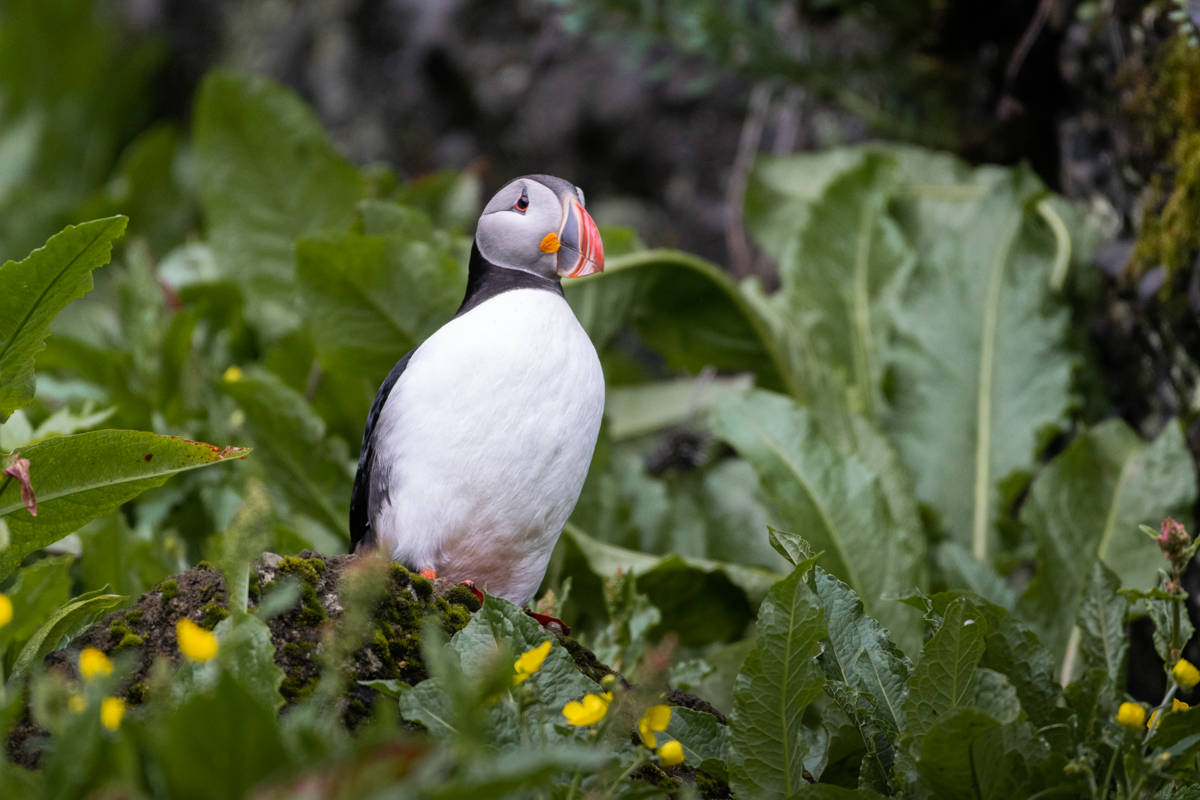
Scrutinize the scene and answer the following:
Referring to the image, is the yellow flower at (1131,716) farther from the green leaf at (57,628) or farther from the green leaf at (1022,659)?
the green leaf at (57,628)

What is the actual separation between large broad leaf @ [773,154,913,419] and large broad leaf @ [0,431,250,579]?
155cm

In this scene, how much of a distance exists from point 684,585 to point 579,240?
2.56 ft

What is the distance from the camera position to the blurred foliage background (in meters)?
1.78

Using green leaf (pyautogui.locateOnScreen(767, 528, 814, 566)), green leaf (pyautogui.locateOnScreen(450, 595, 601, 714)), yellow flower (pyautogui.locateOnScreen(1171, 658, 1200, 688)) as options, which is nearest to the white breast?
green leaf (pyautogui.locateOnScreen(450, 595, 601, 714))

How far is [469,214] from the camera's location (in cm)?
285

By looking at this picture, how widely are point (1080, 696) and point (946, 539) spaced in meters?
0.79

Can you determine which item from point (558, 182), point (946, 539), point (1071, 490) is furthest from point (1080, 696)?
point (558, 182)

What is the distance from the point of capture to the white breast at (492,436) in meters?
1.24

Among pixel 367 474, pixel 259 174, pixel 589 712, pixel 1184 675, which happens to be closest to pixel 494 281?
pixel 367 474

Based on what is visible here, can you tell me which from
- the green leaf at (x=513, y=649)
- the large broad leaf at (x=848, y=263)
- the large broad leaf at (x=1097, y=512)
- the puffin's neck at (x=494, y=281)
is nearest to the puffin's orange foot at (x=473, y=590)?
the green leaf at (x=513, y=649)

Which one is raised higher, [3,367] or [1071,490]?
[3,367]

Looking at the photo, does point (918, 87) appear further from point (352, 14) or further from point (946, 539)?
point (352, 14)

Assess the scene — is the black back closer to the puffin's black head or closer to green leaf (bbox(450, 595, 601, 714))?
the puffin's black head

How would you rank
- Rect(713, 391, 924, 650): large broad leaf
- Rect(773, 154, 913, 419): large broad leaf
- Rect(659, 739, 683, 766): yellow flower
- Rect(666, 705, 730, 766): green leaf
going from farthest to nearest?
1. Rect(773, 154, 913, 419): large broad leaf
2. Rect(713, 391, 924, 650): large broad leaf
3. Rect(666, 705, 730, 766): green leaf
4. Rect(659, 739, 683, 766): yellow flower
